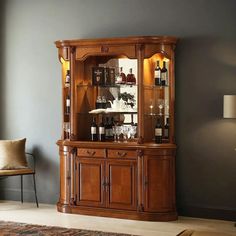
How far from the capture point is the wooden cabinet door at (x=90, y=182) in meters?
7.29

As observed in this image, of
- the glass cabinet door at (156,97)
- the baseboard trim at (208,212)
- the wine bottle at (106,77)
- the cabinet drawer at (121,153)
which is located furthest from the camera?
the wine bottle at (106,77)

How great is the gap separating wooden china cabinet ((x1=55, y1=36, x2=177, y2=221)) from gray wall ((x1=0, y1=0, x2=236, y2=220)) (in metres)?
0.24

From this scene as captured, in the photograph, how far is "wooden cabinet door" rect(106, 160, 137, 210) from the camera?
7113 millimetres

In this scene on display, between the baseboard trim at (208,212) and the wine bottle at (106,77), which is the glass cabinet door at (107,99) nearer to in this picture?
the wine bottle at (106,77)

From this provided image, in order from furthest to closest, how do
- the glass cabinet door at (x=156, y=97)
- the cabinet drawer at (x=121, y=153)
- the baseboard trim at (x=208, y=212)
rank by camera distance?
the glass cabinet door at (x=156, y=97) < the cabinet drawer at (x=121, y=153) < the baseboard trim at (x=208, y=212)

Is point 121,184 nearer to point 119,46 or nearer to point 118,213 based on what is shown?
point 118,213

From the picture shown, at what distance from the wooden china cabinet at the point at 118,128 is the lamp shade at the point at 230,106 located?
732mm

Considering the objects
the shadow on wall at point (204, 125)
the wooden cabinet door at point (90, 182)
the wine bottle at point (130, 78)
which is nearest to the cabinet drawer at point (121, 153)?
the wooden cabinet door at point (90, 182)

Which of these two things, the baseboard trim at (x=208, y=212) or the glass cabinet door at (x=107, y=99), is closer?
the baseboard trim at (x=208, y=212)

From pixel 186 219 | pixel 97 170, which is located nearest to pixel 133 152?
pixel 97 170

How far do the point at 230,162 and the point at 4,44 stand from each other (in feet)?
12.0

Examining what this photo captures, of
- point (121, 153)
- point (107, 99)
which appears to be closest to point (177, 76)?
point (107, 99)

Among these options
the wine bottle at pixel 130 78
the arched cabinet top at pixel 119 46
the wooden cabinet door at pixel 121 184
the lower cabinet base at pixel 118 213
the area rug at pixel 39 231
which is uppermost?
the arched cabinet top at pixel 119 46

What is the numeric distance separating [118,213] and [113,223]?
282mm
